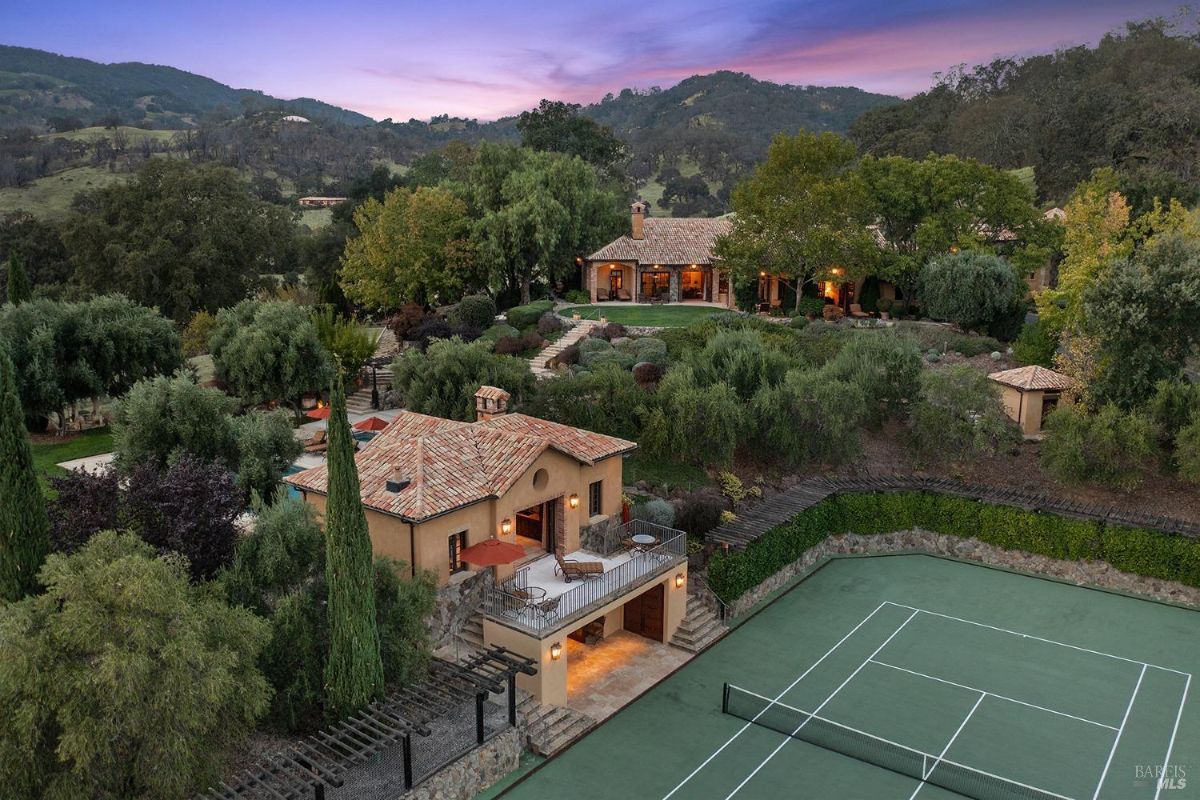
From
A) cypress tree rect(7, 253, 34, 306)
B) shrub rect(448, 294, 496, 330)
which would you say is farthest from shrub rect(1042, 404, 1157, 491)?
cypress tree rect(7, 253, 34, 306)

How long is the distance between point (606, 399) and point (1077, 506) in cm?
1749

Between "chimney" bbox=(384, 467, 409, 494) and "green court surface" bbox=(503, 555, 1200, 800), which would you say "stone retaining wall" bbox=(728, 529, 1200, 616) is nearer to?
"green court surface" bbox=(503, 555, 1200, 800)

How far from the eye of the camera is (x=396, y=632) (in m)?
19.2

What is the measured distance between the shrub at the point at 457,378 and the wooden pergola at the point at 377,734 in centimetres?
1561

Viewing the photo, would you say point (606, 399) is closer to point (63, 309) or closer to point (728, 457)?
point (728, 457)

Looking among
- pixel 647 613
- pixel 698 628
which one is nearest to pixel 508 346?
pixel 647 613

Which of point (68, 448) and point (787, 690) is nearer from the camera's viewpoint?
point (787, 690)

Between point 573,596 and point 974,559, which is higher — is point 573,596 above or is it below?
above

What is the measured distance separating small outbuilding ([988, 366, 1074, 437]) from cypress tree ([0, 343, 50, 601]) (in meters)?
34.5

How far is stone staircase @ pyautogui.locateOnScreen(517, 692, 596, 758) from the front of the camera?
2014cm

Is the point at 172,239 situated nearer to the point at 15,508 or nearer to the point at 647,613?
the point at 647,613

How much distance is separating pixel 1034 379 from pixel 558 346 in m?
22.9

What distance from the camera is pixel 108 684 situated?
13883 millimetres

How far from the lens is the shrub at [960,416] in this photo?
34.4m
